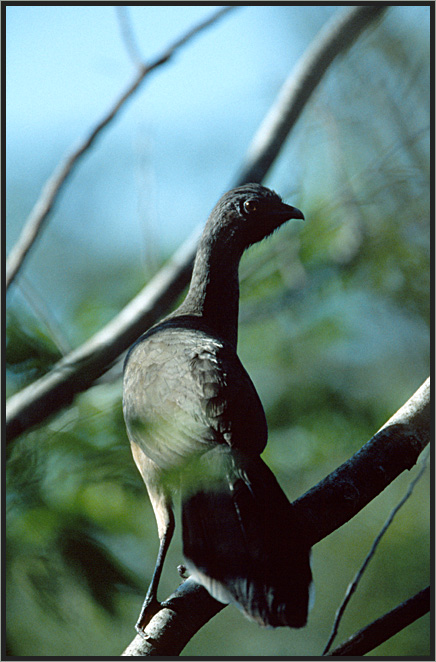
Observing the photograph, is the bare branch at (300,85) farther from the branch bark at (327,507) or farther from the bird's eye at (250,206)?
the branch bark at (327,507)

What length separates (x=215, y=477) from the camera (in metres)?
1.62

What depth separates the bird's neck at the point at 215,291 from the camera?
95.5 inches

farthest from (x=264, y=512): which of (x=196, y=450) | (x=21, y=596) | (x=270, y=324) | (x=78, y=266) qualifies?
(x=78, y=266)

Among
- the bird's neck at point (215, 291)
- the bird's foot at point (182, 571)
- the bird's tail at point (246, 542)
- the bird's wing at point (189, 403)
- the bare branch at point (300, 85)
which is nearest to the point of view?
the bird's tail at point (246, 542)

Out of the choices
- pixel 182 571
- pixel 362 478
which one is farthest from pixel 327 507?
pixel 182 571

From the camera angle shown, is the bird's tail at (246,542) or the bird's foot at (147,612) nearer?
the bird's tail at (246,542)

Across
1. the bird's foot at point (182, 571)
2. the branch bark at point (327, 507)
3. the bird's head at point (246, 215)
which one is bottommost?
the branch bark at point (327, 507)

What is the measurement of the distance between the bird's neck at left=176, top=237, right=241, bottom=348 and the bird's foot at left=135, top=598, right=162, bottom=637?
924mm

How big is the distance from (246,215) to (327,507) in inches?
45.9

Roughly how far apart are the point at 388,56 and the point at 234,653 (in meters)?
2.56

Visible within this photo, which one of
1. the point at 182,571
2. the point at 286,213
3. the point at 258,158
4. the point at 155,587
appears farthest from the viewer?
the point at 258,158

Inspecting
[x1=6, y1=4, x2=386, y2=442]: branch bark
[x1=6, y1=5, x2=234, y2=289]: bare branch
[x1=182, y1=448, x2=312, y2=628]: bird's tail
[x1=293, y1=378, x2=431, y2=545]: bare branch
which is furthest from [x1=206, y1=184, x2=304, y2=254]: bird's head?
[x1=182, y1=448, x2=312, y2=628]: bird's tail

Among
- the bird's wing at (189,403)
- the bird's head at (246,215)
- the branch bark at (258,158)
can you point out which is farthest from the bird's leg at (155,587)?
the bird's head at (246,215)

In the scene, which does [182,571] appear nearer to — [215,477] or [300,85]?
[215,477]
